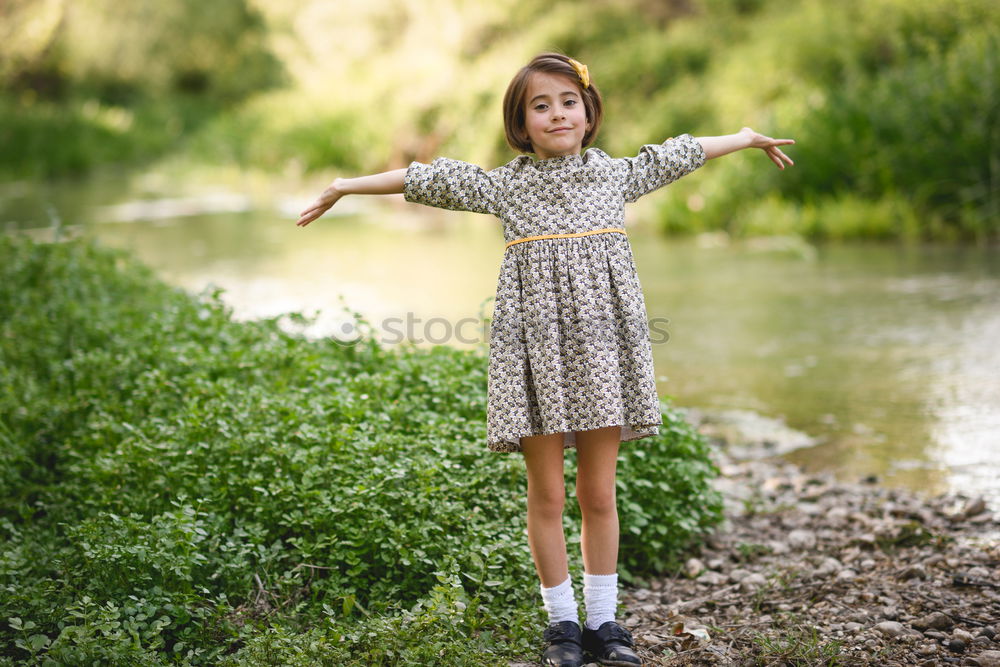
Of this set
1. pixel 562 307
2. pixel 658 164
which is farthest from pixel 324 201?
pixel 658 164

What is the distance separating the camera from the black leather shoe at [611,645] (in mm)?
2785

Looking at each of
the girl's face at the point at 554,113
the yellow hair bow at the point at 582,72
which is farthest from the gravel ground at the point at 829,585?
the yellow hair bow at the point at 582,72

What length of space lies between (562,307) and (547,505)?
1.88 ft

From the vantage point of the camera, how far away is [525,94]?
2.92 metres

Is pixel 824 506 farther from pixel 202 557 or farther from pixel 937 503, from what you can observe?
pixel 202 557

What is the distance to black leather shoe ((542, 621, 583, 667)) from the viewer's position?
2769 mm

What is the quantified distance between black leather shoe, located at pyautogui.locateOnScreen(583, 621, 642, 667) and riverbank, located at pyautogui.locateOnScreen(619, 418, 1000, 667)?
104mm

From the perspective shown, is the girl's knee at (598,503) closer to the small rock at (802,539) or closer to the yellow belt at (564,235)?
the yellow belt at (564,235)

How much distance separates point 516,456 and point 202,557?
120cm

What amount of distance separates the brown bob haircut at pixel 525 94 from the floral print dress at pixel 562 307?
13cm

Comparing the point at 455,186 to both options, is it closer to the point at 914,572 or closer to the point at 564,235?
the point at 564,235

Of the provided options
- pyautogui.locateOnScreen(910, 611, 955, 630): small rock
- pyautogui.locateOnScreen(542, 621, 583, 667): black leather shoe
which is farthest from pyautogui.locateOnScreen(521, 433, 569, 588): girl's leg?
pyautogui.locateOnScreen(910, 611, 955, 630): small rock

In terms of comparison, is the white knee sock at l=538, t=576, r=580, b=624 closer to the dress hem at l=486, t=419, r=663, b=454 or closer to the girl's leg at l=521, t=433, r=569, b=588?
the girl's leg at l=521, t=433, r=569, b=588

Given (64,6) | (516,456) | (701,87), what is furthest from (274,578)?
(64,6)
